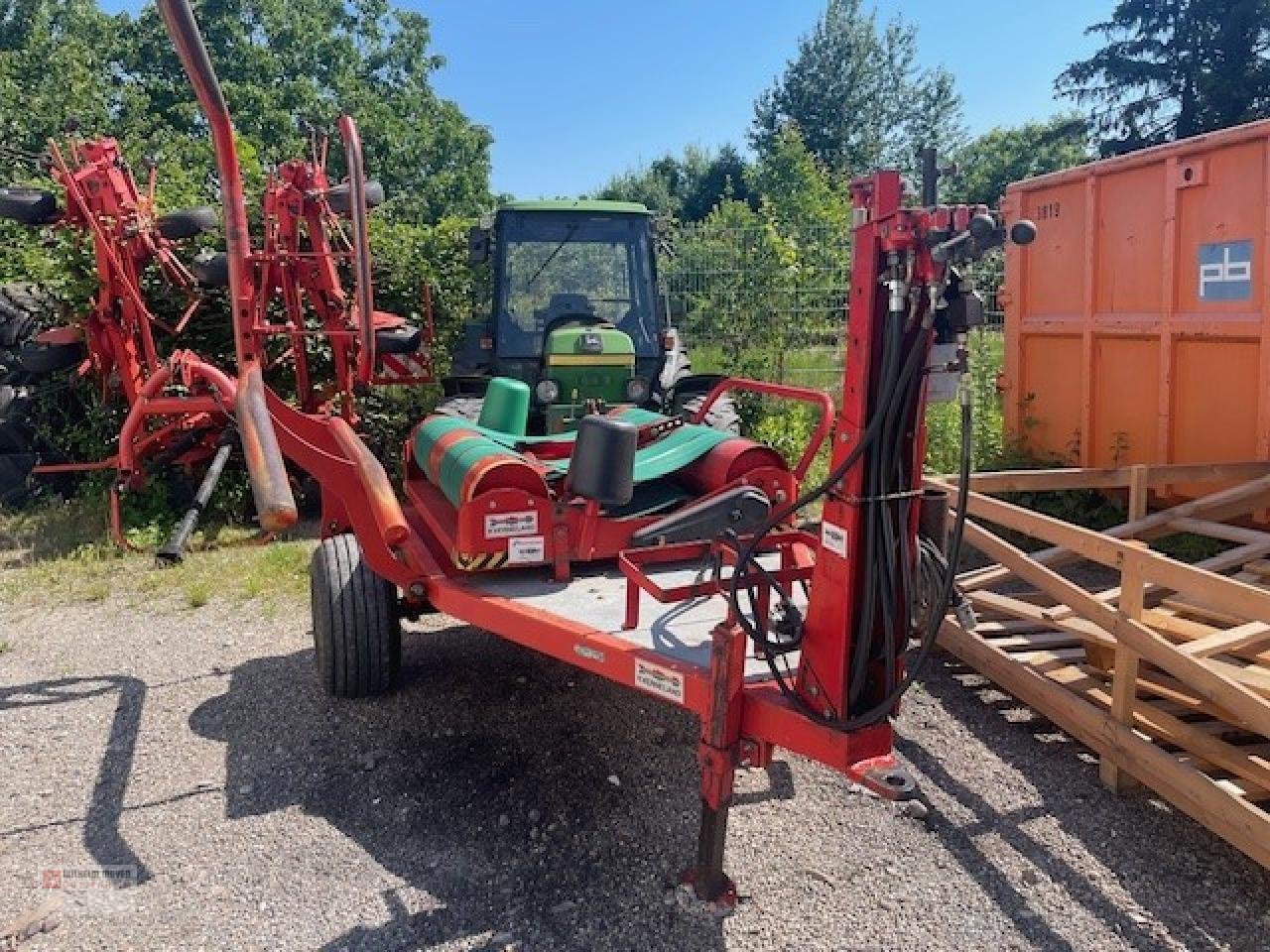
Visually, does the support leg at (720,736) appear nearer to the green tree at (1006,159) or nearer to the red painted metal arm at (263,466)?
the red painted metal arm at (263,466)

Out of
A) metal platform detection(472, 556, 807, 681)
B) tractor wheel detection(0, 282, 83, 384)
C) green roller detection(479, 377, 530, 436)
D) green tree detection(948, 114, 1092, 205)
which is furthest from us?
green tree detection(948, 114, 1092, 205)

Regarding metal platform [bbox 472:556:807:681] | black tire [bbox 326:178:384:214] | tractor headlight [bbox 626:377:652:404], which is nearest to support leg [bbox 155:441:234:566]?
black tire [bbox 326:178:384:214]

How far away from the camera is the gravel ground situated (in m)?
2.77

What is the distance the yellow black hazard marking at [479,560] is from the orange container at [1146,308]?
3.73m

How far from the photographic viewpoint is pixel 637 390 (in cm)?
744

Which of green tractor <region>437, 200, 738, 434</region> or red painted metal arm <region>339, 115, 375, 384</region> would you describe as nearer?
red painted metal arm <region>339, 115, 375, 384</region>

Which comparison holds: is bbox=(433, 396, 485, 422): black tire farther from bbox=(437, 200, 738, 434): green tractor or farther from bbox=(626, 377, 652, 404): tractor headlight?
bbox=(626, 377, 652, 404): tractor headlight

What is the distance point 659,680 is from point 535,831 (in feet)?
2.58

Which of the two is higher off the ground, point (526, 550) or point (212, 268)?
point (212, 268)

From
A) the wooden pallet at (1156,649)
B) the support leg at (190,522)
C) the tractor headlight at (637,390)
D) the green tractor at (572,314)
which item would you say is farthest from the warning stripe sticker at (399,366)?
the wooden pallet at (1156,649)

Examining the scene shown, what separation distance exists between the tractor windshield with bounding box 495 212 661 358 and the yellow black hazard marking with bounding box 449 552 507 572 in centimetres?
382

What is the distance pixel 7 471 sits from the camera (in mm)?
8125

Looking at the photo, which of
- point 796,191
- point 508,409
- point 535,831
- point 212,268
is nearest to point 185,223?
point 212,268

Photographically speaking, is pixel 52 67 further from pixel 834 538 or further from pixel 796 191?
pixel 834 538
